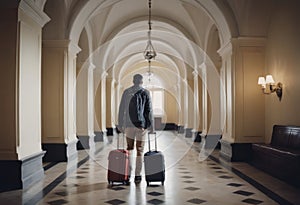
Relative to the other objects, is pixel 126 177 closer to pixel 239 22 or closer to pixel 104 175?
pixel 104 175

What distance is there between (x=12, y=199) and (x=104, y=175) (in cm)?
228

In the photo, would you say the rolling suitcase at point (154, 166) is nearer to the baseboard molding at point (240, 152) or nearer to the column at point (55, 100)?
the baseboard molding at point (240, 152)

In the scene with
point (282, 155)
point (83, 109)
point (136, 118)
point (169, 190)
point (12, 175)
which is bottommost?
point (169, 190)

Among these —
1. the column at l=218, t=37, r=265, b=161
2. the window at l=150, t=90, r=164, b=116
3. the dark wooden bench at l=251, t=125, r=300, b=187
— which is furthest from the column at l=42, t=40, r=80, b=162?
the window at l=150, t=90, r=164, b=116

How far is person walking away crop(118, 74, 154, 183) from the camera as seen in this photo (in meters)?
6.29

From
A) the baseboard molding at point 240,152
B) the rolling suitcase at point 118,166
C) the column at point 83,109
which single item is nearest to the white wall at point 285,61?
the baseboard molding at point 240,152

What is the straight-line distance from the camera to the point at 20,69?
238 inches

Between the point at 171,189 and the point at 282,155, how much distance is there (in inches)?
Answer: 84.9

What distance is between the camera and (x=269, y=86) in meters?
8.37

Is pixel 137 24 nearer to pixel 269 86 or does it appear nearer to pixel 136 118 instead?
pixel 269 86

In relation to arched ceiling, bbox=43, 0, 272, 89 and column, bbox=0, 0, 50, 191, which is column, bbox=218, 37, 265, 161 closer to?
arched ceiling, bbox=43, 0, 272, 89

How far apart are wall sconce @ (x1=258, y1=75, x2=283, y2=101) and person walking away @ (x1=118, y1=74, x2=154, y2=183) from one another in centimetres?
322

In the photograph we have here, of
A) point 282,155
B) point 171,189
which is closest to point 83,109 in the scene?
point 171,189

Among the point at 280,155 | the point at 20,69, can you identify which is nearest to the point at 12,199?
the point at 20,69
